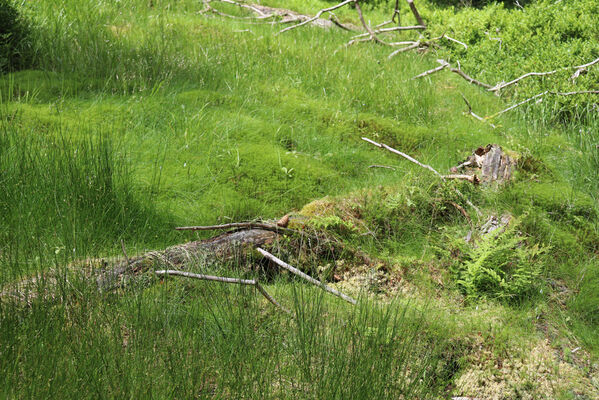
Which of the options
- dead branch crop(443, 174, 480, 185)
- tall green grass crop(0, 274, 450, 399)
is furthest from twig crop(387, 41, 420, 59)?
tall green grass crop(0, 274, 450, 399)

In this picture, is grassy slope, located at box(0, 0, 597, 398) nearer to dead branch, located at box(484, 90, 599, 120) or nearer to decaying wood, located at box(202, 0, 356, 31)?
dead branch, located at box(484, 90, 599, 120)

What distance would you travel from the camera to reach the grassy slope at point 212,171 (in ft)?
8.55

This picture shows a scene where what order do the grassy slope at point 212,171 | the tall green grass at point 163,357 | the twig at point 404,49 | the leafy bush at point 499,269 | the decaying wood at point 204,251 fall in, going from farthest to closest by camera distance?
1. the twig at point 404,49
2. the leafy bush at point 499,269
3. the decaying wood at point 204,251
4. the grassy slope at point 212,171
5. the tall green grass at point 163,357

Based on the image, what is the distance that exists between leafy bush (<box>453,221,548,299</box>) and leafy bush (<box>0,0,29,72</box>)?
5.70 meters

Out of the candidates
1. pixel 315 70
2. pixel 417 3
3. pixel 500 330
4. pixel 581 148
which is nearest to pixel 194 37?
pixel 315 70

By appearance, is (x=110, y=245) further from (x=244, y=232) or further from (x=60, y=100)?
(x=60, y=100)

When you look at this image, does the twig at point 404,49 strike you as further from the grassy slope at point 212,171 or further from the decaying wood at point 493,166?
the decaying wood at point 493,166

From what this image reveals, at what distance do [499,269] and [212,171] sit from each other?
2.81m

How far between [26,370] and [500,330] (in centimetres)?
298

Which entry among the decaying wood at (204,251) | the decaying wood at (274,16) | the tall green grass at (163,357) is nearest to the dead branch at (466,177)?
the decaying wood at (204,251)

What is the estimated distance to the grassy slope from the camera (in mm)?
2607

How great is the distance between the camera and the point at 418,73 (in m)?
8.52

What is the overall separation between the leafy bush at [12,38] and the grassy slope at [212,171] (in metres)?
0.29

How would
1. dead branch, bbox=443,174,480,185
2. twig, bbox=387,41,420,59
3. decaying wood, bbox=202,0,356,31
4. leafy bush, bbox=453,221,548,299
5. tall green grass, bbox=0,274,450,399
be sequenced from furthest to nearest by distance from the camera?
decaying wood, bbox=202,0,356,31 < twig, bbox=387,41,420,59 < dead branch, bbox=443,174,480,185 < leafy bush, bbox=453,221,548,299 < tall green grass, bbox=0,274,450,399
